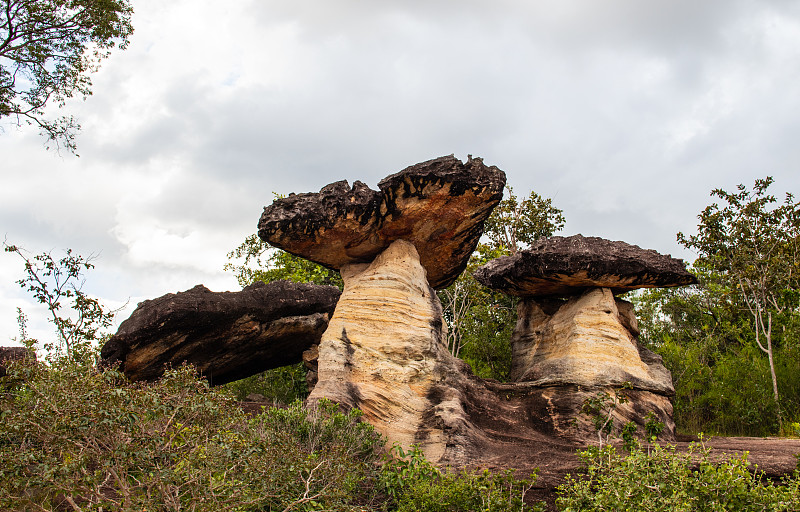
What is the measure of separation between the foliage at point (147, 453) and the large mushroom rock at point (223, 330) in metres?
4.01

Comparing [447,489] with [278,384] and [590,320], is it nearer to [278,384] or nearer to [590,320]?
[590,320]

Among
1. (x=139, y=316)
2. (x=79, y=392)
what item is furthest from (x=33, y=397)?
(x=139, y=316)

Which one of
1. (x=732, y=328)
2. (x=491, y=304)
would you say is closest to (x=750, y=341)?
(x=732, y=328)

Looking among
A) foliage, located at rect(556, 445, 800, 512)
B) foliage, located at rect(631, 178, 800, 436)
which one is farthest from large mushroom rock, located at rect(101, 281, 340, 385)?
foliage, located at rect(631, 178, 800, 436)

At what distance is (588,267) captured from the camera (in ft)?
39.1

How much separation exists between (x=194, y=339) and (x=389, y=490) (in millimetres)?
5027

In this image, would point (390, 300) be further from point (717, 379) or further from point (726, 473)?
point (717, 379)

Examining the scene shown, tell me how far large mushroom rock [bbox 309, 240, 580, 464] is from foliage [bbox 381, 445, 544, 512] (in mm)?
862

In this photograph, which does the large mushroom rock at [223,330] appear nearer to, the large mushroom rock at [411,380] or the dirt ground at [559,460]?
the large mushroom rock at [411,380]

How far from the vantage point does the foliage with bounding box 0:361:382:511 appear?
516 cm

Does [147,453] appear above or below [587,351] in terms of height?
below

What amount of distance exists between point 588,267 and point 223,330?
6709 mm

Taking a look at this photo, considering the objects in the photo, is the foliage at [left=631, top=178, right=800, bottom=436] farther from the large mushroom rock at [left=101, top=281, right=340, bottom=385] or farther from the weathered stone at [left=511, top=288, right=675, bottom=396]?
the large mushroom rock at [left=101, top=281, right=340, bottom=385]

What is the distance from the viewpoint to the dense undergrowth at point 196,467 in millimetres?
5188
